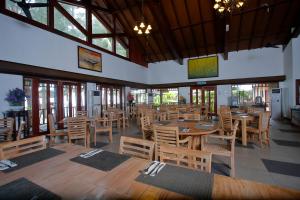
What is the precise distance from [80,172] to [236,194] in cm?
111

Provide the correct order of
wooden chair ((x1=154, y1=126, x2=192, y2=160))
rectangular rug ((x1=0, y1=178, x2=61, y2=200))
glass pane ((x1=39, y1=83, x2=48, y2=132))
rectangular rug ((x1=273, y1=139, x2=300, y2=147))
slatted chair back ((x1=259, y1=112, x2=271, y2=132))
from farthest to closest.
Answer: glass pane ((x1=39, y1=83, x2=48, y2=132)) → rectangular rug ((x1=273, y1=139, x2=300, y2=147)) → slatted chair back ((x1=259, y1=112, x2=271, y2=132)) → wooden chair ((x1=154, y1=126, x2=192, y2=160)) → rectangular rug ((x1=0, y1=178, x2=61, y2=200))

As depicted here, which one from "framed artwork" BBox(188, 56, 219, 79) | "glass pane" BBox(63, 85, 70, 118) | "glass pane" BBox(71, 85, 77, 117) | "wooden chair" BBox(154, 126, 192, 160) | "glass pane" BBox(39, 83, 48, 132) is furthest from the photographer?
"framed artwork" BBox(188, 56, 219, 79)

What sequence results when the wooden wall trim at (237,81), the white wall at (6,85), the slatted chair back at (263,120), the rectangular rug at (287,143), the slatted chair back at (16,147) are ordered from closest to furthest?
the slatted chair back at (16,147) → the slatted chair back at (263,120) → the rectangular rug at (287,143) → the white wall at (6,85) → the wooden wall trim at (237,81)

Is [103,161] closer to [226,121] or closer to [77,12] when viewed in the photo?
[226,121]

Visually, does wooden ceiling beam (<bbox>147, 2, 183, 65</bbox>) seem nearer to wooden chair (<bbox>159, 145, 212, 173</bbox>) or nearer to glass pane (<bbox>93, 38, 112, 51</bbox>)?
glass pane (<bbox>93, 38, 112, 51</bbox>)

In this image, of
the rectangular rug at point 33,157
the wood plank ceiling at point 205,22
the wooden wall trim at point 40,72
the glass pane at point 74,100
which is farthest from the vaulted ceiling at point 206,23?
the rectangular rug at point 33,157

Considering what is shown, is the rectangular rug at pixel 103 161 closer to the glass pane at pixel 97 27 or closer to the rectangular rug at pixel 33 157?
the rectangular rug at pixel 33 157

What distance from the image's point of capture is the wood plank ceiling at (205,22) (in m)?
7.66

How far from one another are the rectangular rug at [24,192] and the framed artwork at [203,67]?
1175cm

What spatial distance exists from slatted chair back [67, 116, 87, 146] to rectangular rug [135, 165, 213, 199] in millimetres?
3474

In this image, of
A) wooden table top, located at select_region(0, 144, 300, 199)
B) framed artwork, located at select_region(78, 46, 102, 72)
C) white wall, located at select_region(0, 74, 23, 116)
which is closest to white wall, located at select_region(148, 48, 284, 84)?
framed artwork, located at select_region(78, 46, 102, 72)

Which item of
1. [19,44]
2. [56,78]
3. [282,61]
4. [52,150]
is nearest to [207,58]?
[282,61]

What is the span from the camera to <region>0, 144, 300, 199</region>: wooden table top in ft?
3.20

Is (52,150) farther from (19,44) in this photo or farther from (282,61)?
(282,61)
